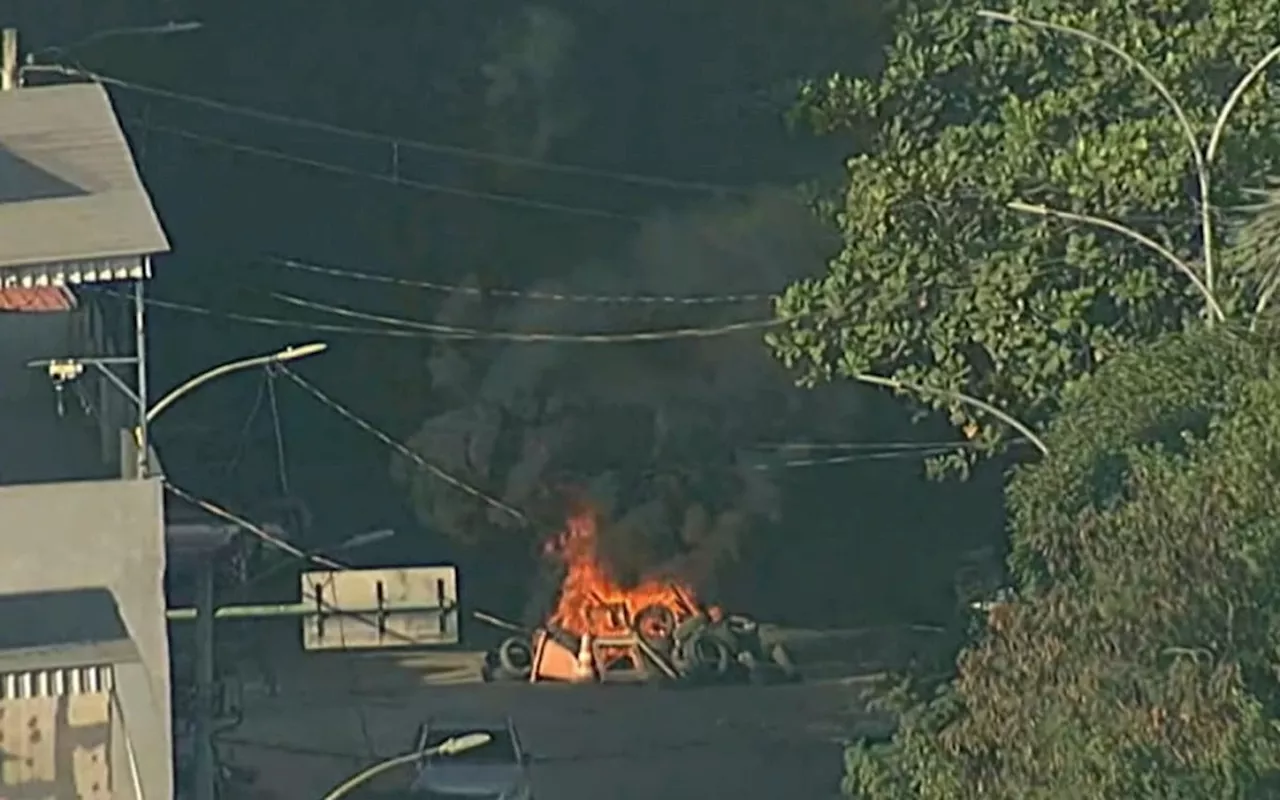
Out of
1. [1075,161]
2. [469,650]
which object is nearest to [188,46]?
[469,650]

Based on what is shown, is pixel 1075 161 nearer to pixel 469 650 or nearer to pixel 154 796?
pixel 154 796

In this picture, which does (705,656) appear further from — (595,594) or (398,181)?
(398,181)

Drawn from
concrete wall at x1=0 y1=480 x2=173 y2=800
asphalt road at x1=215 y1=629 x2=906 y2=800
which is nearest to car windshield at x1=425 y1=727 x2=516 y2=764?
asphalt road at x1=215 y1=629 x2=906 y2=800

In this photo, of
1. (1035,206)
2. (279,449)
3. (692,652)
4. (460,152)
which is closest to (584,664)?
(692,652)

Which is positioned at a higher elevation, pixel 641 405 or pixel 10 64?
pixel 10 64

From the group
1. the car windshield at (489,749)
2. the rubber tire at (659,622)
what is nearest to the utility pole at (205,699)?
the car windshield at (489,749)

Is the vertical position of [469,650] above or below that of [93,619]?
below

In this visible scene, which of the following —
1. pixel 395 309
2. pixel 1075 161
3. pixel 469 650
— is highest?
pixel 1075 161
